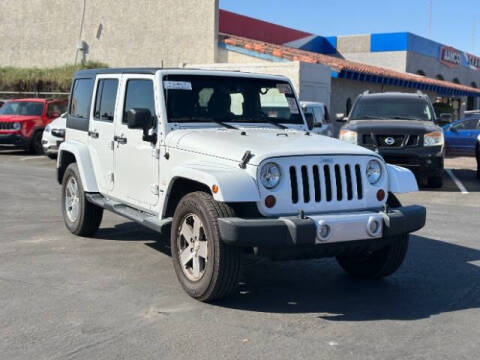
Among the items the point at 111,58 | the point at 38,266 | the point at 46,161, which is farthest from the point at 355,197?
the point at 111,58

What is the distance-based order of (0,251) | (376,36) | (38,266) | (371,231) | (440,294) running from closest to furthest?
1. (371,231)
2. (440,294)
3. (38,266)
4. (0,251)
5. (376,36)

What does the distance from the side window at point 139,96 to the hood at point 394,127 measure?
264 inches

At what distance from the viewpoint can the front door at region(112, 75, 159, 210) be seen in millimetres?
6156

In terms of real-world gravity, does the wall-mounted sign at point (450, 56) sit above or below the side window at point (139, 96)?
above

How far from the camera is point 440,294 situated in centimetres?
556

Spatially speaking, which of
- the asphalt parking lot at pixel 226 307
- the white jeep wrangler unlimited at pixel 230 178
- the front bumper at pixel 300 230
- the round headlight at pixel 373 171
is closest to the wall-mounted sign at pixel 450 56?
the asphalt parking lot at pixel 226 307

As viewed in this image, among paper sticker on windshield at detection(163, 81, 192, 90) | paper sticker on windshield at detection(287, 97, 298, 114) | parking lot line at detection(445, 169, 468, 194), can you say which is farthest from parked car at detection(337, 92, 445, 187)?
paper sticker on windshield at detection(163, 81, 192, 90)

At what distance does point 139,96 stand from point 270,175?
7.08ft

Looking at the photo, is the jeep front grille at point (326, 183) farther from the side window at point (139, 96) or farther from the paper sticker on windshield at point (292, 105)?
the side window at point (139, 96)

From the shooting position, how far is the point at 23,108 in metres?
19.7

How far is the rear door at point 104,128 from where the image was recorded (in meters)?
6.96

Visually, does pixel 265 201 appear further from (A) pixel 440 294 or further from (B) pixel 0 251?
(B) pixel 0 251

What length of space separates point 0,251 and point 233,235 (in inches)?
137

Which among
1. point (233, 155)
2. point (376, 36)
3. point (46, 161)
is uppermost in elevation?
point (376, 36)
